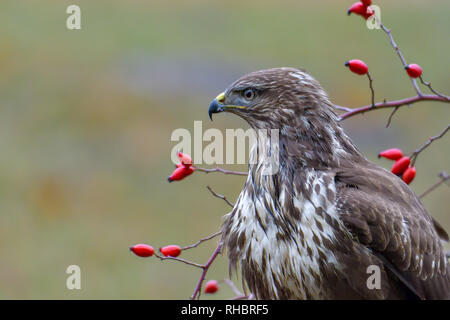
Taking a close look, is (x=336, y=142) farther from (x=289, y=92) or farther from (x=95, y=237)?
(x=95, y=237)

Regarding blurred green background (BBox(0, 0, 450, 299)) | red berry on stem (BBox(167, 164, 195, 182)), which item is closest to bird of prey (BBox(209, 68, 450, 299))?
red berry on stem (BBox(167, 164, 195, 182))

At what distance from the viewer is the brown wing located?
3.61 metres

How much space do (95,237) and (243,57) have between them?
7.07 meters

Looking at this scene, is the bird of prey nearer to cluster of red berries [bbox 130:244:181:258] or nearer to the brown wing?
the brown wing

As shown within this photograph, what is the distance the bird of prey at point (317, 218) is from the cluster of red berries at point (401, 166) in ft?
0.15

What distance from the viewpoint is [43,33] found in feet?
56.9

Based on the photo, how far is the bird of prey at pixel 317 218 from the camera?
3.60 meters

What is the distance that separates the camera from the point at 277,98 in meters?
3.85

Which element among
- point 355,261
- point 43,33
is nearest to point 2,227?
point 43,33

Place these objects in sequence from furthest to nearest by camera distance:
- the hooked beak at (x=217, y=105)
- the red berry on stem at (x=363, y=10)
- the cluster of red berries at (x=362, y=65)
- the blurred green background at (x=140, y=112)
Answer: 1. the blurred green background at (x=140, y=112)
2. the hooked beak at (x=217, y=105)
3. the red berry on stem at (x=363, y=10)
4. the cluster of red berries at (x=362, y=65)

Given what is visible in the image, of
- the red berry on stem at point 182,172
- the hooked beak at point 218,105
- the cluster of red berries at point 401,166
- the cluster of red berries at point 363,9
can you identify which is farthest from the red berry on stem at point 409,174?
the red berry on stem at point 182,172

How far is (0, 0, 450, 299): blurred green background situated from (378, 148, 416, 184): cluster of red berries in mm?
6209

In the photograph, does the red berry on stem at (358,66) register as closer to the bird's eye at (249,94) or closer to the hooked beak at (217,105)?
the bird's eye at (249,94)

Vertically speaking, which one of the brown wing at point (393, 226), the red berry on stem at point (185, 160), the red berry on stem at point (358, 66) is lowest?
the brown wing at point (393, 226)
